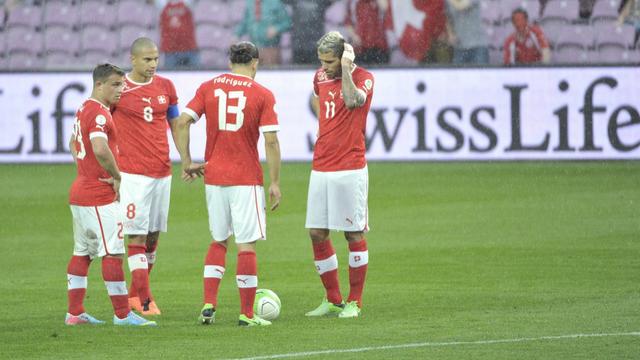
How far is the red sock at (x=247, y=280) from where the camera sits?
984cm

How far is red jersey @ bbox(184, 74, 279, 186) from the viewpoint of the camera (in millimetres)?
9891

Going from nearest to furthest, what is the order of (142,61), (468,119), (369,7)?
1. (142,61)
2. (468,119)
3. (369,7)

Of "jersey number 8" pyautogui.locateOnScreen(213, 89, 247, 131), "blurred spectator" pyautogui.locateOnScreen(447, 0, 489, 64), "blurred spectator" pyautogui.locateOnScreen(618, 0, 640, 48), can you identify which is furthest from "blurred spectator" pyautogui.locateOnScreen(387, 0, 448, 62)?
"jersey number 8" pyautogui.locateOnScreen(213, 89, 247, 131)

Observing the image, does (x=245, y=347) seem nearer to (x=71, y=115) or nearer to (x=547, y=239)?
(x=547, y=239)

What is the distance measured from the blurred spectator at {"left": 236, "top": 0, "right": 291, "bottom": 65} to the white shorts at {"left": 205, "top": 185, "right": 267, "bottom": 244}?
1289 cm

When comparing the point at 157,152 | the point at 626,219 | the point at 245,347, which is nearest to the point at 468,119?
the point at 626,219

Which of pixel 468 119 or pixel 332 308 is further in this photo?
pixel 468 119

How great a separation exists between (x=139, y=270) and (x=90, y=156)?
1.25 metres

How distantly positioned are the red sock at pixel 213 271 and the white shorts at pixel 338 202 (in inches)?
30.6

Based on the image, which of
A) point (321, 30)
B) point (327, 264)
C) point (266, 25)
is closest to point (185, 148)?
point (327, 264)

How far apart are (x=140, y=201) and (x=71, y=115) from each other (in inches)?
458

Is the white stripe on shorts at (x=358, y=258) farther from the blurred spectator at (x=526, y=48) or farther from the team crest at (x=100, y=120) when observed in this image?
the blurred spectator at (x=526, y=48)

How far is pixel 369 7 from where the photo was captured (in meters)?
22.8

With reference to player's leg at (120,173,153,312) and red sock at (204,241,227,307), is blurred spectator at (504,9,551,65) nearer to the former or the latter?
player's leg at (120,173,153,312)
